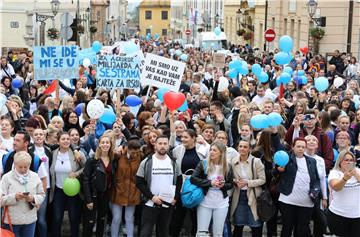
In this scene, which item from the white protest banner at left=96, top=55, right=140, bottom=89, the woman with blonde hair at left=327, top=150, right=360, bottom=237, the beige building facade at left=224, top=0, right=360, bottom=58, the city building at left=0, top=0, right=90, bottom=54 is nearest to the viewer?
the woman with blonde hair at left=327, top=150, right=360, bottom=237

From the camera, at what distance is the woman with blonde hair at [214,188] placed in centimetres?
802

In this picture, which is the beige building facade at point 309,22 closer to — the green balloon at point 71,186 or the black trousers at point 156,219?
the black trousers at point 156,219

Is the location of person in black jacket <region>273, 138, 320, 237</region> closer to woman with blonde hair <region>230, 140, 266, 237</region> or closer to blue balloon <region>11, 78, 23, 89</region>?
woman with blonde hair <region>230, 140, 266, 237</region>

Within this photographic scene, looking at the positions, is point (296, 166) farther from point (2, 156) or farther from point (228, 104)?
point (228, 104)

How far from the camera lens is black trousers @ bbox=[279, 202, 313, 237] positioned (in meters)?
8.16

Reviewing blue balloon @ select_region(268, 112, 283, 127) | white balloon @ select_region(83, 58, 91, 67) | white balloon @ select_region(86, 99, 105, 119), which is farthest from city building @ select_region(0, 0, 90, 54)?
blue balloon @ select_region(268, 112, 283, 127)

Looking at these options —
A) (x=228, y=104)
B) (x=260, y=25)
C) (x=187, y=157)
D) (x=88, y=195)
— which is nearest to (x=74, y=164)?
(x=88, y=195)

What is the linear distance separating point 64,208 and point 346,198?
131 inches

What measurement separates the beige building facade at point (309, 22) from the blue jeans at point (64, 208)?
783 inches

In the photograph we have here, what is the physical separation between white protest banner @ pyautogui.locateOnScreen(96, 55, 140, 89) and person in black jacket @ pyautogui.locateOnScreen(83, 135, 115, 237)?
2.74 meters

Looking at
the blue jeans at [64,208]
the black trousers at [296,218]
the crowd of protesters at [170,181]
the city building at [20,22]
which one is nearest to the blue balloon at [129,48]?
the crowd of protesters at [170,181]

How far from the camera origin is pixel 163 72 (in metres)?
11.2

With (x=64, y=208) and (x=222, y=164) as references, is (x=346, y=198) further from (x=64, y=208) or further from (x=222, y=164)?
(x=64, y=208)

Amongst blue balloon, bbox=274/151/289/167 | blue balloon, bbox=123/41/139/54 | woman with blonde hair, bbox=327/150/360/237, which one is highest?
blue balloon, bbox=123/41/139/54
